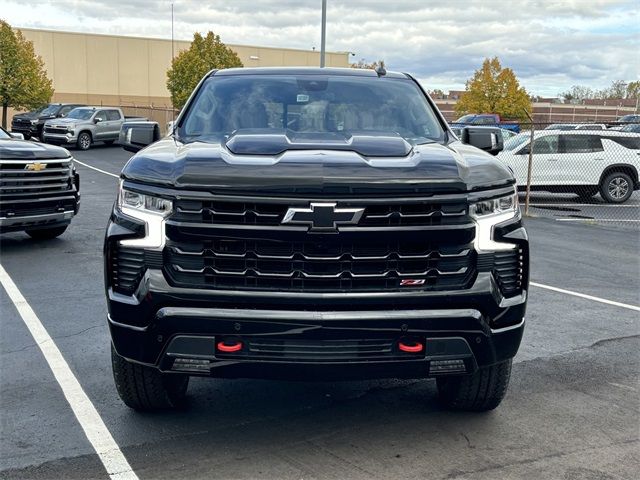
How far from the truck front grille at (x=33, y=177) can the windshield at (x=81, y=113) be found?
24581 mm

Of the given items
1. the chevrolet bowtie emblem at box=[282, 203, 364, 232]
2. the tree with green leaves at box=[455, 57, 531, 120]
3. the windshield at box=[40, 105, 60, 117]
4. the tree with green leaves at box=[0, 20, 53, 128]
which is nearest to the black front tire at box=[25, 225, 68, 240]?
the chevrolet bowtie emblem at box=[282, 203, 364, 232]

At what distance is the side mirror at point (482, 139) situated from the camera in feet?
17.7

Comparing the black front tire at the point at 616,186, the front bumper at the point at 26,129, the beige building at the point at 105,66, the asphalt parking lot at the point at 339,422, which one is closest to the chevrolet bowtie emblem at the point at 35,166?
the asphalt parking lot at the point at 339,422

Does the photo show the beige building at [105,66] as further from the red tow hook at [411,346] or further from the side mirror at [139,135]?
the red tow hook at [411,346]

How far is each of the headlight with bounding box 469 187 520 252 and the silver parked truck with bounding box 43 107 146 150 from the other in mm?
30712

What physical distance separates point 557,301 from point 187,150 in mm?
4652

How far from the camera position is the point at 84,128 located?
3266cm

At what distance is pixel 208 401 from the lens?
15.1 feet

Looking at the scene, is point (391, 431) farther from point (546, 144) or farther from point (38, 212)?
point (546, 144)

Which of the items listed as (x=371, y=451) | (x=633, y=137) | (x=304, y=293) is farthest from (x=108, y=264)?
(x=633, y=137)

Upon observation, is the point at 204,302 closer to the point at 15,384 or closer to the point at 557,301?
the point at 15,384

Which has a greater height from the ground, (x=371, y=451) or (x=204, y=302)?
(x=204, y=302)

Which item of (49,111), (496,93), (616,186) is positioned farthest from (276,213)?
(496,93)

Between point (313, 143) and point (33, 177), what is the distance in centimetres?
647
